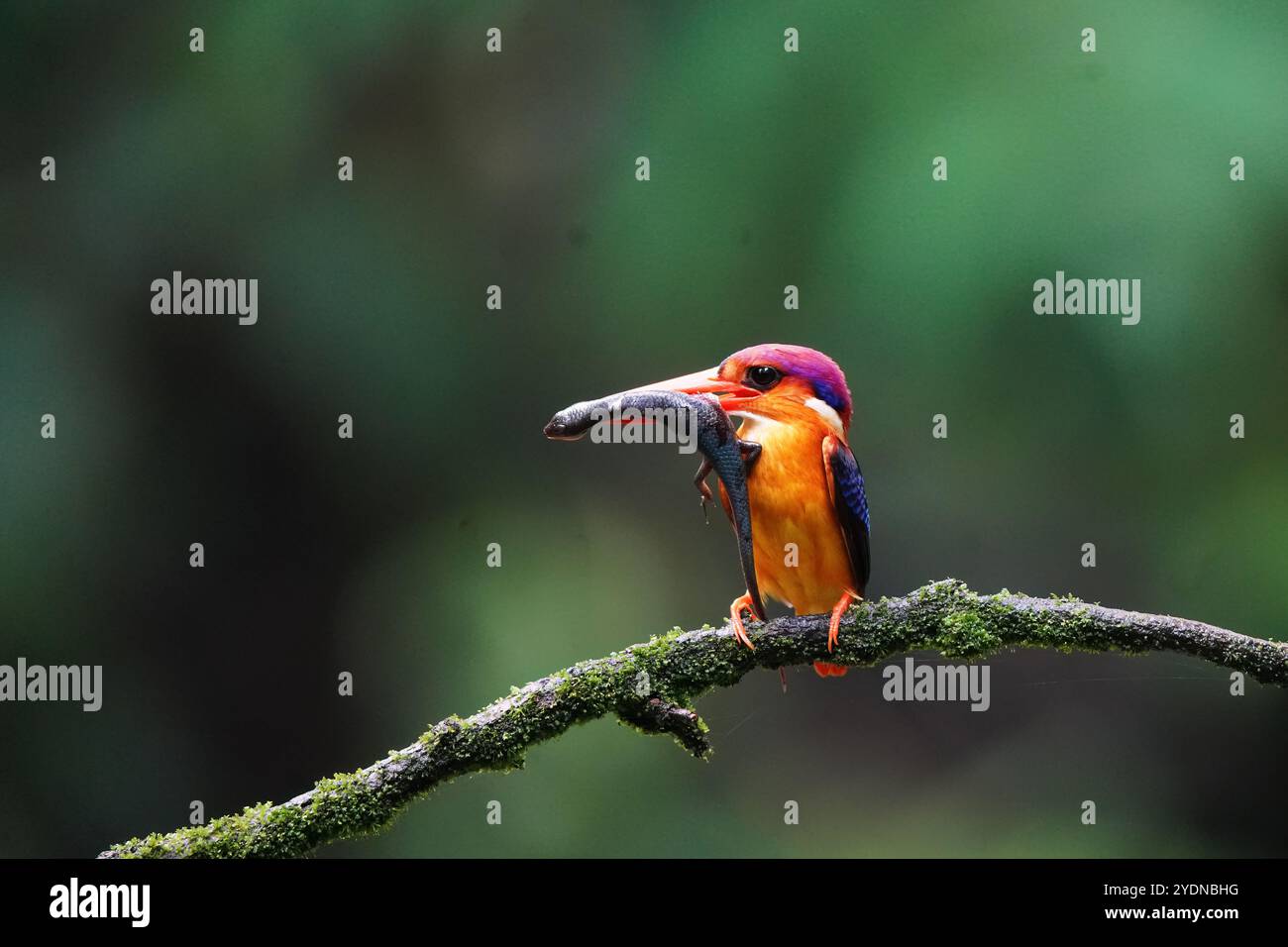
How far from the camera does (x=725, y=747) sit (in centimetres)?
478

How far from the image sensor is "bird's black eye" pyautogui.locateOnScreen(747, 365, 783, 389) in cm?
268

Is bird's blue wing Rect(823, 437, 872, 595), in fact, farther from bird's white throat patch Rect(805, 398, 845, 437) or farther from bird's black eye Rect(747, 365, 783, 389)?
bird's black eye Rect(747, 365, 783, 389)

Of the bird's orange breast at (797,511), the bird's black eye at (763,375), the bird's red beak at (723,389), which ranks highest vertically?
the bird's black eye at (763,375)

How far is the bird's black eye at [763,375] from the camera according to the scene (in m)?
2.68

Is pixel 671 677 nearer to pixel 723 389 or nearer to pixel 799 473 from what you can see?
pixel 799 473

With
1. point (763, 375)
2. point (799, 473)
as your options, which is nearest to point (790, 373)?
point (763, 375)

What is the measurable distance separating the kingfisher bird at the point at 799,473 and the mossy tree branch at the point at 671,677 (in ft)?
0.63

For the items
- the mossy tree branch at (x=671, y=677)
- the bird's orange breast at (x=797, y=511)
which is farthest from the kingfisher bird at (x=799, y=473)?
the mossy tree branch at (x=671, y=677)

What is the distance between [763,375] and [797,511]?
304 millimetres

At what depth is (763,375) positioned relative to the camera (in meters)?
2.69

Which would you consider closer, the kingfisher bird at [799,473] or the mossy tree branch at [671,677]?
the mossy tree branch at [671,677]

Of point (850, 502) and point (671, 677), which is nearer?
point (671, 677)

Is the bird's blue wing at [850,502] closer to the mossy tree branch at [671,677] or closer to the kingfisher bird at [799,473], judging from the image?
the kingfisher bird at [799,473]
